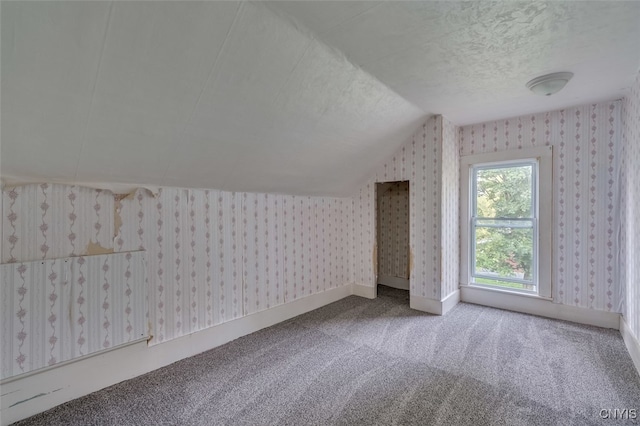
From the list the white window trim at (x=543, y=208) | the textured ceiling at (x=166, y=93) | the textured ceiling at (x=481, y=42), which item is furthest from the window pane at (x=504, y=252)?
the textured ceiling at (x=166, y=93)

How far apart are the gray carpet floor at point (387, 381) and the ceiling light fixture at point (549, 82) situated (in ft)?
7.87

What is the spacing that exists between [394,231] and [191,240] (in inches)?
137

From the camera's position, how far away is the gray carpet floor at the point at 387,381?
1.84 m

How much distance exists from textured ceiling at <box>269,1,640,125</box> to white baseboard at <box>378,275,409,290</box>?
3064 mm

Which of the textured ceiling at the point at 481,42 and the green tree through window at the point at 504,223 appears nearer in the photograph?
the textured ceiling at the point at 481,42

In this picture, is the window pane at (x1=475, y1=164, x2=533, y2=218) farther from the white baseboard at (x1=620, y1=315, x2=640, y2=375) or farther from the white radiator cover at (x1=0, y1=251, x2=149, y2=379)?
the white radiator cover at (x1=0, y1=251, x2=149, y2=379)

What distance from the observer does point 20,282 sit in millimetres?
1835

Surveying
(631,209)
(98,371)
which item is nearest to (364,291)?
(631,209)

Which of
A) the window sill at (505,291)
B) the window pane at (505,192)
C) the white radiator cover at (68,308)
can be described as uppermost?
the window pane at (505,192)

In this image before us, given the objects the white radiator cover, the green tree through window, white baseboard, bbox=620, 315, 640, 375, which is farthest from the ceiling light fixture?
the white radiator cover

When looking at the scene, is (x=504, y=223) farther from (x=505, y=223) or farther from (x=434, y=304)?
(x=434, y=304)

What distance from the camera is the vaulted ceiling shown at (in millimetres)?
1447

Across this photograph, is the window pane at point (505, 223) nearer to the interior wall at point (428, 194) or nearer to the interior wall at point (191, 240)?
the interior wall at point (428, 194)

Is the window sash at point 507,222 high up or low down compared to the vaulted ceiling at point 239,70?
down
